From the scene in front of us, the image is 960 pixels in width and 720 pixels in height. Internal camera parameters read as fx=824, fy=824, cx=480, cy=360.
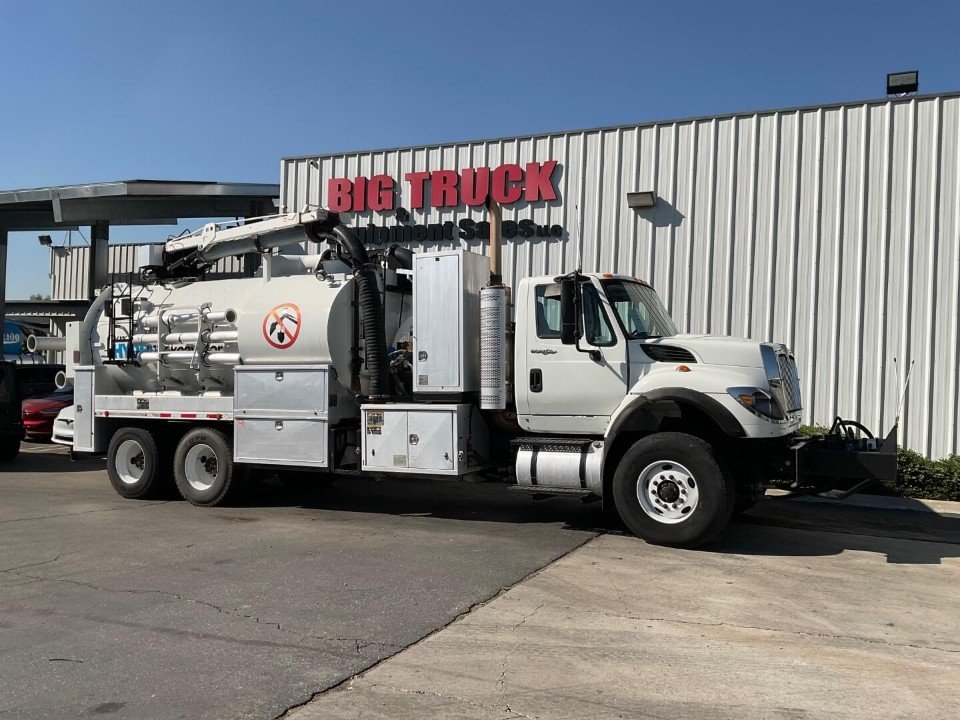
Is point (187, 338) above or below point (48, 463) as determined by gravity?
above

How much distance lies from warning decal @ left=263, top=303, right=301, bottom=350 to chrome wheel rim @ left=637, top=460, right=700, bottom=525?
4.53 meters

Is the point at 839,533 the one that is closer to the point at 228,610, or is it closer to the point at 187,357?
the point at 228,610

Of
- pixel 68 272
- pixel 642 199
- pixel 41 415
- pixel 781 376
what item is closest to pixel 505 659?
pixel 781 376

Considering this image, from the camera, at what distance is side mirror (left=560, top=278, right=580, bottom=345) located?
27.3 feet

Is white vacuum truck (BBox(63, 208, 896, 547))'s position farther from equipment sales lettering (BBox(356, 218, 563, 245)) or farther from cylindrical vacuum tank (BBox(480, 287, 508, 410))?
equipment sales lettering (BBox(356, 218, 563, 245))

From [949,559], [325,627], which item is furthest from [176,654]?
[949,559]

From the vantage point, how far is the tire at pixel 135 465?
36.0ft

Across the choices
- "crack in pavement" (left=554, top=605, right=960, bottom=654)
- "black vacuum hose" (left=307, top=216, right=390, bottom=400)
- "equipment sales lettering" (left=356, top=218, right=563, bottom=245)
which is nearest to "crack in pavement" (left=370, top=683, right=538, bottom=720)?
"crack in pavement" (left=554, top=605, right=960, bottom=654)

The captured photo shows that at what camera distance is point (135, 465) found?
444 inches

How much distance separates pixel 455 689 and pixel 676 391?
4.29 metres

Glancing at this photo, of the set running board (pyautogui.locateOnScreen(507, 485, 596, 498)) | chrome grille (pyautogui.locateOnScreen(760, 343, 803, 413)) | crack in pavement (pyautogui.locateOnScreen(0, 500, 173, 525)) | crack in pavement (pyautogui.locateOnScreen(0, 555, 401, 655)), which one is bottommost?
crack in pavement (pyautogui.locateOnScreen(0, 500, 173, 525))

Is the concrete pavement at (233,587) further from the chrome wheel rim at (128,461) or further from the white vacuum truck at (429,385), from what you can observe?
the white vacuum truck at (429,385)

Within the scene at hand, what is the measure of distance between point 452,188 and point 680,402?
28.5ft

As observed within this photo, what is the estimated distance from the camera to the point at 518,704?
13.9 ft
